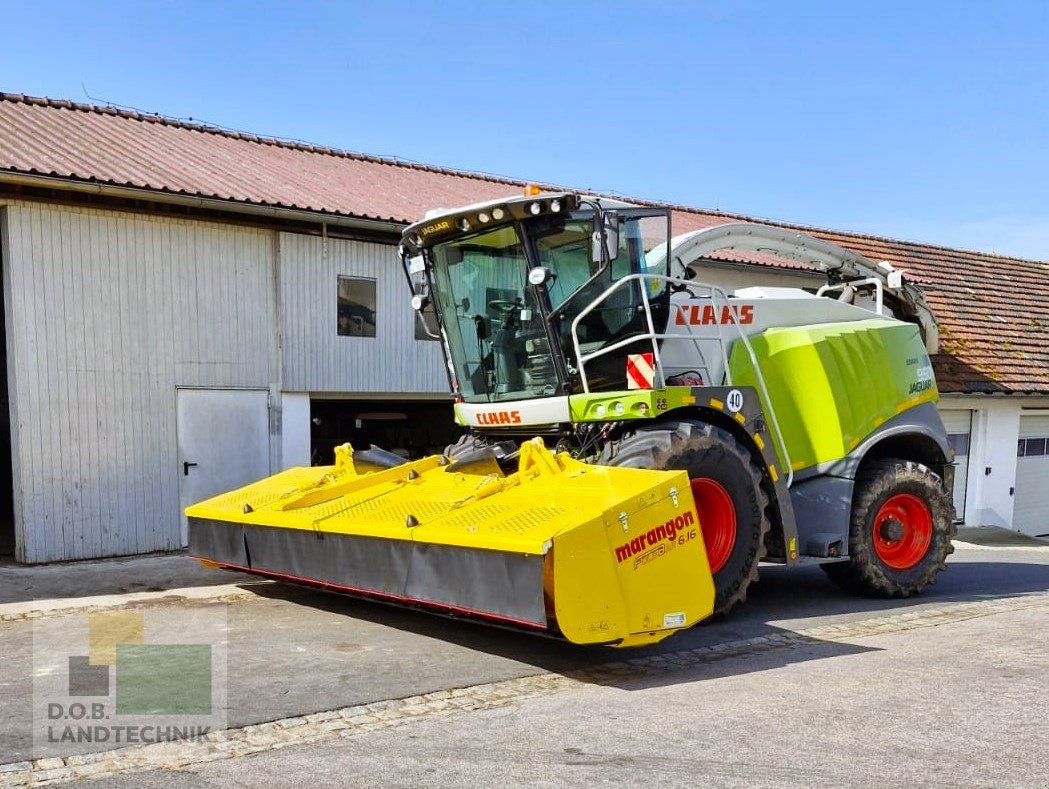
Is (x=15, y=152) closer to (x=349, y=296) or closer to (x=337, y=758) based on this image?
(x=349, y=296)

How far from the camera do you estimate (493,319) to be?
25.4ft

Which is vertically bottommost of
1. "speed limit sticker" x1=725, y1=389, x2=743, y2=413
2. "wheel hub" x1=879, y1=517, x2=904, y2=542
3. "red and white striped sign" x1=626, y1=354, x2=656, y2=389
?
"wheel hub" x1=879, y1=517, x2=904, y2=542

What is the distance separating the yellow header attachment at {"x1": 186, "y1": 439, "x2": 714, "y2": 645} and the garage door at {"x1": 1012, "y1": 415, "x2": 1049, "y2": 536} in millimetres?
14261

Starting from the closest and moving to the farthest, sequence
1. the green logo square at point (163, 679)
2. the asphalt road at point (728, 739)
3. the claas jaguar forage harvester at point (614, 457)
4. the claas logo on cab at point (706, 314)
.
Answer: the asphalt road at point (728, 739) < the green logo square at point (163, 679) < the claas jaguar forage harvester at point (614, 457) < the claas logo on cab at point (706, 314)

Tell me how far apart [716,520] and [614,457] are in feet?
3.00

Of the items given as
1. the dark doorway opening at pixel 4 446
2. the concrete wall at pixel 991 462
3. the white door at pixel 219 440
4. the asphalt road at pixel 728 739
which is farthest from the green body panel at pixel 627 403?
the concrete wall at pixel 991 462

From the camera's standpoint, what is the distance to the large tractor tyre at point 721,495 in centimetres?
673

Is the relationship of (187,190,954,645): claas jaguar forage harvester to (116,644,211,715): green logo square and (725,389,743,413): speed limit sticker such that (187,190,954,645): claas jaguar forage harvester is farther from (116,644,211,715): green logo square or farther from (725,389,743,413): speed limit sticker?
(116,644,211,715): green logo square

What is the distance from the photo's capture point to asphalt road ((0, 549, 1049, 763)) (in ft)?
17.0

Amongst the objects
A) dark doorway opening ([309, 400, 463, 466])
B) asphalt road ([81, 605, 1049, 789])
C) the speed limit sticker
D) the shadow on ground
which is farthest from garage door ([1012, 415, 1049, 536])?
asphalt road ([81, 605, 1049, 789])

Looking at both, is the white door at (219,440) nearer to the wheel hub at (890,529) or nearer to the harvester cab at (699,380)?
the harvester cab at (699,380)

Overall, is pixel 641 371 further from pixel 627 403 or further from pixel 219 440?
pixel 219 440

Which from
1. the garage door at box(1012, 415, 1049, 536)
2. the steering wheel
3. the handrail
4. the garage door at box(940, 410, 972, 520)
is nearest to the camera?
the handrail

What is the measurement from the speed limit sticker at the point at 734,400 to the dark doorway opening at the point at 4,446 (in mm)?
7302
